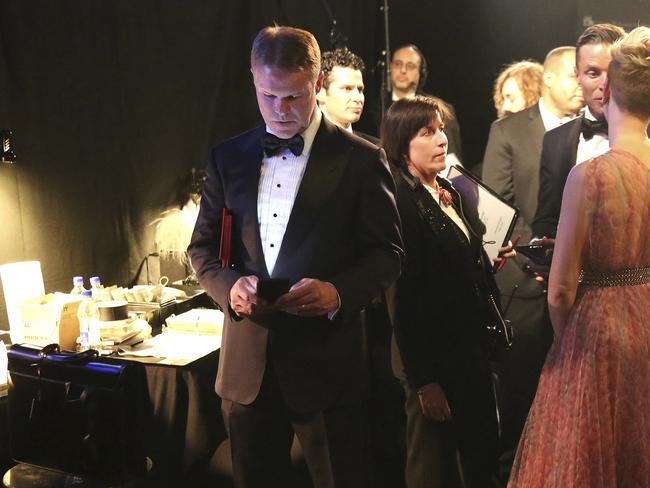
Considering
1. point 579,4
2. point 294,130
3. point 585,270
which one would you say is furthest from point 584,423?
point 579,4

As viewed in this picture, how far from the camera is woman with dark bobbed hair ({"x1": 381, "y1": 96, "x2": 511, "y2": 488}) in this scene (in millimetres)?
2387

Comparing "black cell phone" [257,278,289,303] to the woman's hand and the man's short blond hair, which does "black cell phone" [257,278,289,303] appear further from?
the woman's hand

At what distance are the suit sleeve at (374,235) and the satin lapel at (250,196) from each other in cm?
21

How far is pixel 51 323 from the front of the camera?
2.78 meters

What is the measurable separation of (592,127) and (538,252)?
0.80 meters

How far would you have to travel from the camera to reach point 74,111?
3391mm

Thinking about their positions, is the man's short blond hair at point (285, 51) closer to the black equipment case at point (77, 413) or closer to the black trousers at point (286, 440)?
the black trousers at point (286, 440)

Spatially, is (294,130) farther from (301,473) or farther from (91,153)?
(91,153)

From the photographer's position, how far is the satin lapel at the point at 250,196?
1.83 metres

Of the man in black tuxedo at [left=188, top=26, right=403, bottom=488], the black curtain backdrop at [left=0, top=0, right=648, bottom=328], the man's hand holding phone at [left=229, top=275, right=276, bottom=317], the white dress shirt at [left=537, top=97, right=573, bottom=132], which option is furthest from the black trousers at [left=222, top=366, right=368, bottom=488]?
the white dress shirt at [left=537, top=97, right=573, bottom=132]

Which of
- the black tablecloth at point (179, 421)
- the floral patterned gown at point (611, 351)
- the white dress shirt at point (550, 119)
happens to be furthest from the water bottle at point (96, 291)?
the white dress shirt at point (550, 119)

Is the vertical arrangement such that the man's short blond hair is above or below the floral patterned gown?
above

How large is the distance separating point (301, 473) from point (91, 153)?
189 cm

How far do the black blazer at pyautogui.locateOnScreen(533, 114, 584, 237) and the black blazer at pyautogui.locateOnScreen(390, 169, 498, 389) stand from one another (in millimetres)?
1045
